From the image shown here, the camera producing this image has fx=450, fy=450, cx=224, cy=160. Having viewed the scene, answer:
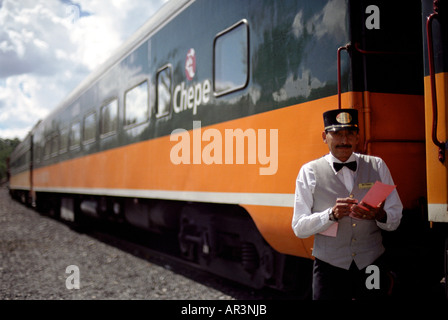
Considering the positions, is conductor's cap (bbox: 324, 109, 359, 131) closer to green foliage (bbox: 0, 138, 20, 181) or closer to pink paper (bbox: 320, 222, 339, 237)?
pink paper (bbox: 320, 222, 339, 237)

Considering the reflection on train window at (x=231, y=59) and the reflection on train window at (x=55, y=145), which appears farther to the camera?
the reflection on train window at (x=55, y=145)

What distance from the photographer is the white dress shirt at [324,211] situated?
227cm

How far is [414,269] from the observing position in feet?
9.70

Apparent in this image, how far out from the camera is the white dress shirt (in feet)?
7.43

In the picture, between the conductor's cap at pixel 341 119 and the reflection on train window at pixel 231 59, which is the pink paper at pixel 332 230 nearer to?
the conductor's cap at pixel 341 119

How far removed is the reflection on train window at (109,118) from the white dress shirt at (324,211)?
4964mm

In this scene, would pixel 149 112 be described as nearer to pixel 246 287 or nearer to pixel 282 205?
pixel 246 287

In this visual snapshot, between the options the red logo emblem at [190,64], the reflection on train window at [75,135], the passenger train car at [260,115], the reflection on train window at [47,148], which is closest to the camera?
the passenger train car at [260,115]

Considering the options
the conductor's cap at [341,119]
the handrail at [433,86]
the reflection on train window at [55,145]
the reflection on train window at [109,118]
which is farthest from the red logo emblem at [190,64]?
the reflection on train window at [55,145]

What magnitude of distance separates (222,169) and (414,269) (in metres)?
1.84

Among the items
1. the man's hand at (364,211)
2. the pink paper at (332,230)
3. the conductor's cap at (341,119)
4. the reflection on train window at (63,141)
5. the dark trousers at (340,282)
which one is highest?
the reflection on train window at (63,141)

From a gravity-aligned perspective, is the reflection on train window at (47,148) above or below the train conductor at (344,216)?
above

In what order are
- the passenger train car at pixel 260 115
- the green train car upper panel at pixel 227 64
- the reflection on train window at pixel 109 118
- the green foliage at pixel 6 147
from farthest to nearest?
the green foliage at pixel 6 147 < the reflection on train window at pixel 109 118 < the green train car upper panel at pixel 227 64 < the passenger train car at pixel 260 115

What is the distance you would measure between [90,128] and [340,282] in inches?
273
